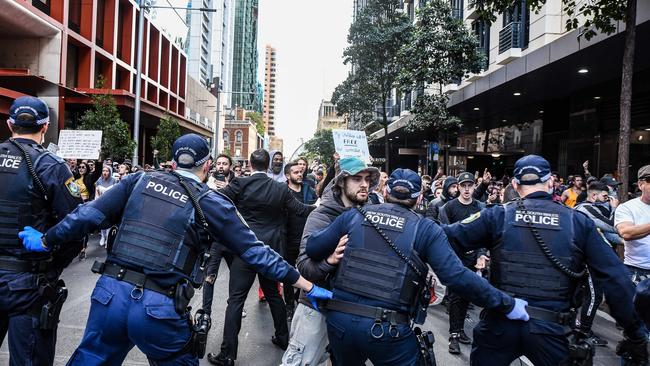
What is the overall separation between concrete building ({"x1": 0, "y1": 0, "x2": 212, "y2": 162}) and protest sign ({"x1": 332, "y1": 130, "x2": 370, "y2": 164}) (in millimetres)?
15158

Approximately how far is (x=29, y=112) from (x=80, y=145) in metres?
8.71

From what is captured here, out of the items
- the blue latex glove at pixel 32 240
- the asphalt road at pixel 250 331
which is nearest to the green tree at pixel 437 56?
the asphalt road at pixel 250 331

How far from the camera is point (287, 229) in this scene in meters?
7.23

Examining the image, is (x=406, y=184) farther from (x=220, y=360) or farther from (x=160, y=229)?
(x=220, y=360)

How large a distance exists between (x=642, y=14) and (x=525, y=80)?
19.6ft

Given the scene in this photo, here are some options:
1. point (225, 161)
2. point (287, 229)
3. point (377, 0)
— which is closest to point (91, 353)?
point (287, 229)

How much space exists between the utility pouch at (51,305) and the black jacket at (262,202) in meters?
2.13

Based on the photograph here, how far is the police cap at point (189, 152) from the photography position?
134 inches

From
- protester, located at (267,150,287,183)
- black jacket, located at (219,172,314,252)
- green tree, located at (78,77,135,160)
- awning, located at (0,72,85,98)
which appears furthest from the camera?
green tree, located at (78,77,135,160)

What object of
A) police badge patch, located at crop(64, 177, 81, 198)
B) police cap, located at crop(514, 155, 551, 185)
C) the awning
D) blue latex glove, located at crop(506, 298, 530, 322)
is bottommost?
blue latex glove, located at crop(506, 298, 530, 322)

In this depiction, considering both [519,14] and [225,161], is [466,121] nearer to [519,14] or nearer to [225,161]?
[519,14]

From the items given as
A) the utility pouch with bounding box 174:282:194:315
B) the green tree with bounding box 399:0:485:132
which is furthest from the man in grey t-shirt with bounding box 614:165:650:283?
the green tree with bounding box 399:0:485:132

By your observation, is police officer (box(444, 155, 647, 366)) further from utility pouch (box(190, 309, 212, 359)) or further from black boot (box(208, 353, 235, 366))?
black boot (box(208, 353, 235, 366))

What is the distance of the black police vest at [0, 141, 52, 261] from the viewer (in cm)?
356
